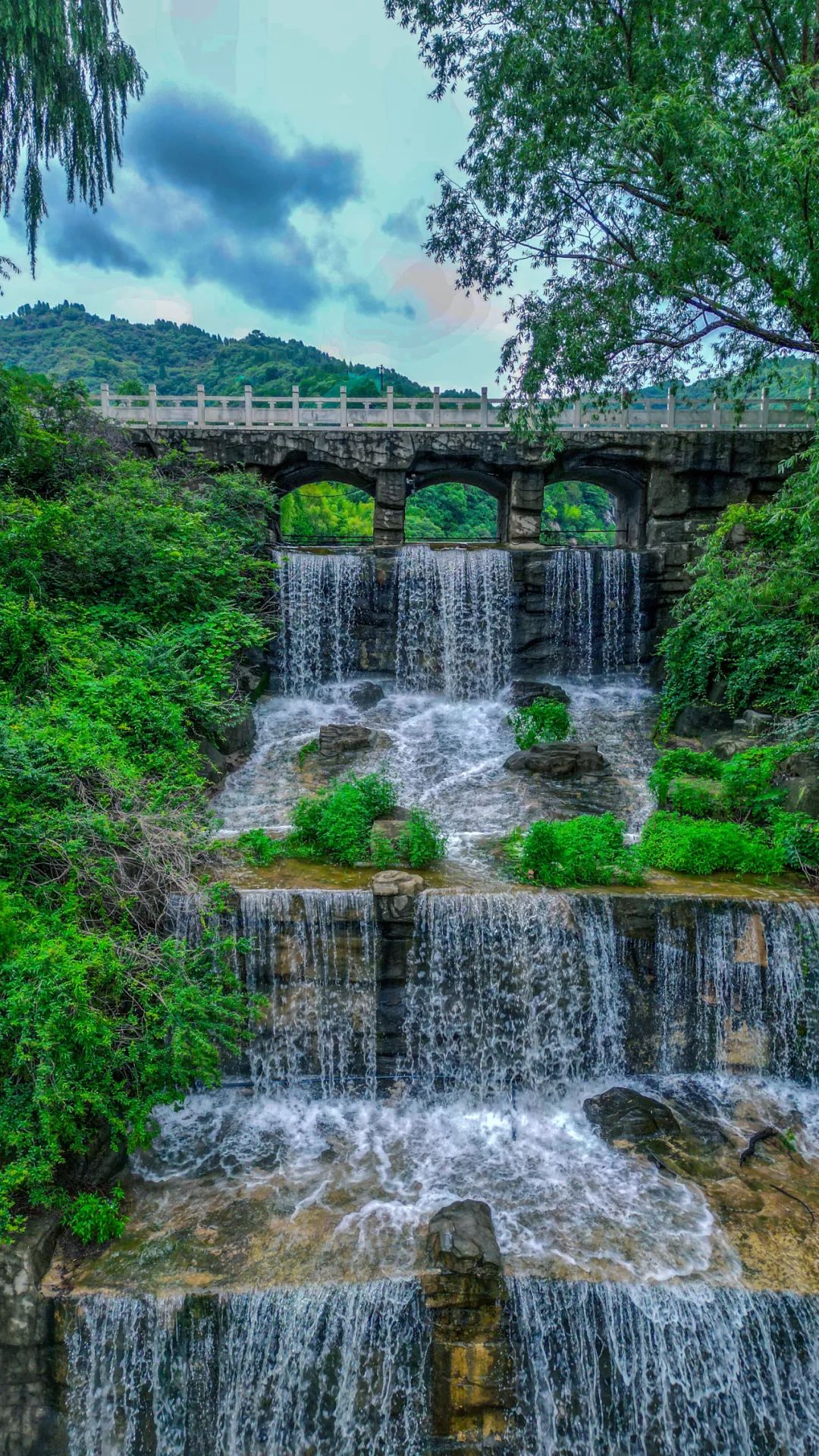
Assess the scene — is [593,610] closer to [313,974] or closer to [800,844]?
[800,844]

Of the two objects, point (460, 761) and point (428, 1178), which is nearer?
point (428, 1178)

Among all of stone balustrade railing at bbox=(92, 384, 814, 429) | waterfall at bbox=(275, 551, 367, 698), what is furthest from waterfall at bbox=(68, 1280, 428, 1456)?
stone balustrade railing at bbox=(92, 384, 814, 429)

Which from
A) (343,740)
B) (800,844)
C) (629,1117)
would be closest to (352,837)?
(343,740)

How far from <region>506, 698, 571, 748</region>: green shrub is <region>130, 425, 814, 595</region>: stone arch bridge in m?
4.80

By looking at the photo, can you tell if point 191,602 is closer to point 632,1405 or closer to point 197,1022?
point 197,1022

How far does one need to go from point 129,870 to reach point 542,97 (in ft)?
33.6

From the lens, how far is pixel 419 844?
8.81 meters

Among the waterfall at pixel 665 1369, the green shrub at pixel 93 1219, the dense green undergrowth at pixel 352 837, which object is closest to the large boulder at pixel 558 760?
the dense green undergrowth at pixel 352 837

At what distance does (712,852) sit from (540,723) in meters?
4.59

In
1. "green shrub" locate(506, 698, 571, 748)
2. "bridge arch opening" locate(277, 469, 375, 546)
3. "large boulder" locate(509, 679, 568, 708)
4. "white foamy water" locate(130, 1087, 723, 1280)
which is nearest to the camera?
"white foamy water" locate(130, 1087, 723, 1280)

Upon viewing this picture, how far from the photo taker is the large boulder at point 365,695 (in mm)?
14492

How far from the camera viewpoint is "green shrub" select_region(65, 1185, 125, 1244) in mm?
5566

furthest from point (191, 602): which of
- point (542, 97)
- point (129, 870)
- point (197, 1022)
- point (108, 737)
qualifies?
point (542, 97)

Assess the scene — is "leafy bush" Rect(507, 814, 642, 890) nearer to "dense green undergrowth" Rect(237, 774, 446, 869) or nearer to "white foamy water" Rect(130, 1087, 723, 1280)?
"dense green undergrowth" Rect(237, 774, 446, 869)
